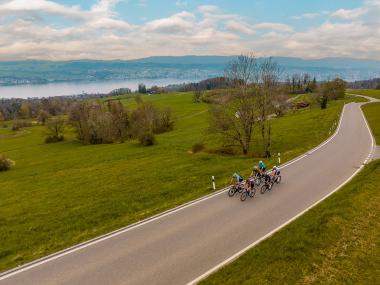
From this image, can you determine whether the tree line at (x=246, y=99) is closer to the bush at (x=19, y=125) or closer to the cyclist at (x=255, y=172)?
the cyclist at (x=255, y=172)

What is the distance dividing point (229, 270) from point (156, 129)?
6618 centimetres

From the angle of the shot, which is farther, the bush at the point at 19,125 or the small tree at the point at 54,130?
the bush at the point at 19,125

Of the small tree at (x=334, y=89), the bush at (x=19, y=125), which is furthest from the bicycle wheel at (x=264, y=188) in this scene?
the bush at (x=19, y=125)

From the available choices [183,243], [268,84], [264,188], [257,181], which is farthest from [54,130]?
[183,243]

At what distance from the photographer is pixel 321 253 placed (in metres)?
11.5

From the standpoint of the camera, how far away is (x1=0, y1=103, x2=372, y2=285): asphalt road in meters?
11.7

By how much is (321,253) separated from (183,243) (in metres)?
5.68

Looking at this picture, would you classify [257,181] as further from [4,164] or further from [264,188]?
[4,164]

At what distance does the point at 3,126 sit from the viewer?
14112 centimetres

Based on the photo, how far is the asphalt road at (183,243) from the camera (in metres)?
11.7

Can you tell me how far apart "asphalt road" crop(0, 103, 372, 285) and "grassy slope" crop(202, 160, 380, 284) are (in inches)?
46.6

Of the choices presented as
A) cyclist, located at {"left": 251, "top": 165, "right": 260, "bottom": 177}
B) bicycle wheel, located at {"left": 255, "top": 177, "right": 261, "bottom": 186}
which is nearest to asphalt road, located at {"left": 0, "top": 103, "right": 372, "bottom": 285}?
bicycle wheel, located at {"left": 255, "top": 177, "right": 261, "bottom": 186}

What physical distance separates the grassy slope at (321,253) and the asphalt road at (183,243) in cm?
118

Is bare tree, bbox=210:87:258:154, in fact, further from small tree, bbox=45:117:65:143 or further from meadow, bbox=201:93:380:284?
small tree, bbox=45:117:65:143
